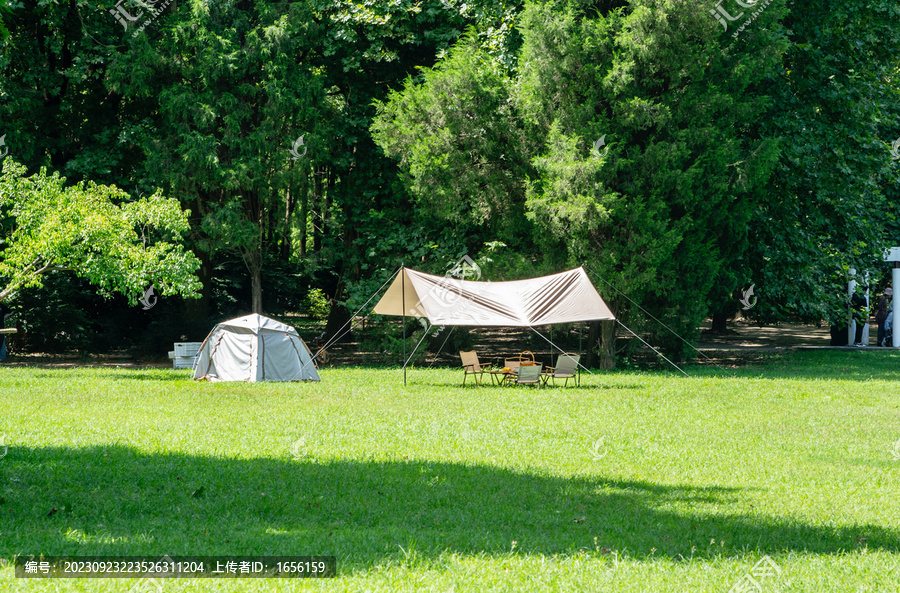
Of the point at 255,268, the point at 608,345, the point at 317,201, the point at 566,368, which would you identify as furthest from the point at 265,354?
the point at 317,201

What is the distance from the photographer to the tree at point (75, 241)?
54.5ft

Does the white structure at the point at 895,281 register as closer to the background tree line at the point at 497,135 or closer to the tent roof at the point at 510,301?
the background tree line at the point at 497,135

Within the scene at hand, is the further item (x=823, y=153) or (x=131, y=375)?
(x=823, y=153)

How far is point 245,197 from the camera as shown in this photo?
23641mm

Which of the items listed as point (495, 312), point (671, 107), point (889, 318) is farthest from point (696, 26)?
point (889, 318)

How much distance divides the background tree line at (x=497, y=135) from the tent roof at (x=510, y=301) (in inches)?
99.8

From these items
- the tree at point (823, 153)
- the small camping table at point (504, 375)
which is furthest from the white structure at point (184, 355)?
the tree at point (823, 153)

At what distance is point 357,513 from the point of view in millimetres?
7066

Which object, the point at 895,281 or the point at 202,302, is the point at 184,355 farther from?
the point at 895,281

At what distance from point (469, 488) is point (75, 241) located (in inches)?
480

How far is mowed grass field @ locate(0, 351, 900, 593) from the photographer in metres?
5.63

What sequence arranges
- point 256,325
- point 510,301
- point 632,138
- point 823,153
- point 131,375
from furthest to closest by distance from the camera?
point 823,153 < point 632,138 < point 131,375 < point 256,325 < point 510,301

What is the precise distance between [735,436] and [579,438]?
2.21 metres

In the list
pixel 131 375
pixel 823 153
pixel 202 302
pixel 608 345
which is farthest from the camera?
pixel 202 302
